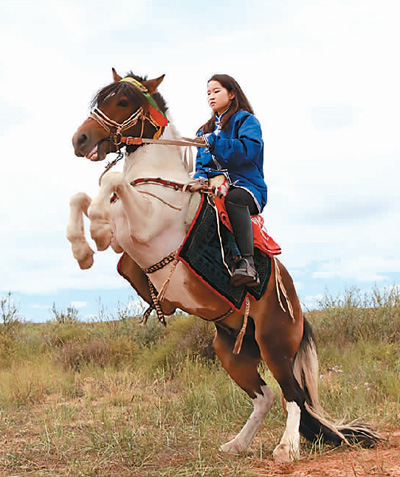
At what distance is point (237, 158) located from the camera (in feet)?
13.8

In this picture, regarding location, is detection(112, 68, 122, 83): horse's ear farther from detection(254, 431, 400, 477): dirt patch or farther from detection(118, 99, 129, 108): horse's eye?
detection(254, 431, 400, 477): dirt patch

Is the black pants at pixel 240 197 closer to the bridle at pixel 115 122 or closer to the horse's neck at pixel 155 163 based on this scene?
the horse's neck at pixel 155 163

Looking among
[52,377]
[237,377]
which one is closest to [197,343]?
[52,377]

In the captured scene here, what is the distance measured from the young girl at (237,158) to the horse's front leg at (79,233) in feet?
3.45

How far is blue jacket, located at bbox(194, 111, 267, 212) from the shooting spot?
4148 mm

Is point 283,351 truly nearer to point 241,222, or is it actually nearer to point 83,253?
point 241,222

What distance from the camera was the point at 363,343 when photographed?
9.70 meters

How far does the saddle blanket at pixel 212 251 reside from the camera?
398cm

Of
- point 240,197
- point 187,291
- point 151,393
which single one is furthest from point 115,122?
point 151,393

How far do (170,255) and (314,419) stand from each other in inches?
77.9

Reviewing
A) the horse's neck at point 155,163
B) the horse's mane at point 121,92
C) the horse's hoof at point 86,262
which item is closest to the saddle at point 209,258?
the horse's neck at point 155,163

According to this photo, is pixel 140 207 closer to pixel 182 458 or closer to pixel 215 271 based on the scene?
pixel 215 271

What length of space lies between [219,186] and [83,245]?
3.93 ft

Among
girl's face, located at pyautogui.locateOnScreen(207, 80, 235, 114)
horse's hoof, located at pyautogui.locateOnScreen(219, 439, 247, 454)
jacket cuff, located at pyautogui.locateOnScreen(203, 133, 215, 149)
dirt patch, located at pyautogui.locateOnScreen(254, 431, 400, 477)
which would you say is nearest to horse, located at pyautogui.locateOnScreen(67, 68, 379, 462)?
horse's hoof, located at pyautogui.locateOnScreen(219, 439, 247, 454)
